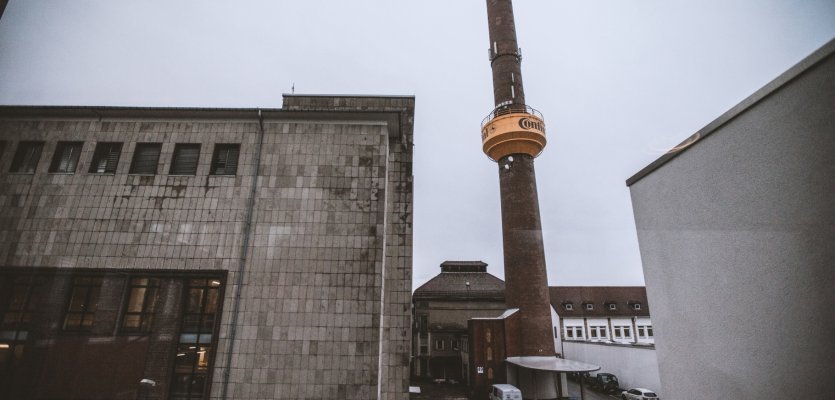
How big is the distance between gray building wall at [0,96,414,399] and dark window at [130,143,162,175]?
0.60ft

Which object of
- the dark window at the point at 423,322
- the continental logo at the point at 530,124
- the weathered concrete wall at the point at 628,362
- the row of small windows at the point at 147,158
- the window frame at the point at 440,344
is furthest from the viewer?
the dark window at the point at 423,322

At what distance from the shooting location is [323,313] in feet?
28.7

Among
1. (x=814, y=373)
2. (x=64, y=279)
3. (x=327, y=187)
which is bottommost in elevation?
(x=814, y=373)

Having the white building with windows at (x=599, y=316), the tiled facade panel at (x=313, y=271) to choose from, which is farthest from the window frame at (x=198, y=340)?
the white building with windows at (x=599, y=316)

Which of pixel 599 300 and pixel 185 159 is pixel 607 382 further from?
pixel 185 159

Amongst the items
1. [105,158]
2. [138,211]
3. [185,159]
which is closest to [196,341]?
[138,211]

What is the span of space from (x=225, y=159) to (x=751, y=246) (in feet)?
35.8

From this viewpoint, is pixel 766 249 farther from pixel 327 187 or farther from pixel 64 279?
pixel 64 279

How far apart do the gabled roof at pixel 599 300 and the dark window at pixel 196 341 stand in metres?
34.2

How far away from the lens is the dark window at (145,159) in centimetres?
973

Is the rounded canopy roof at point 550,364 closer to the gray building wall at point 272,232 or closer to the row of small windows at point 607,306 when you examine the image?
the gray building wall at point 272,232

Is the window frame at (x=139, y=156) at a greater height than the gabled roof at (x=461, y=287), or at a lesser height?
greater

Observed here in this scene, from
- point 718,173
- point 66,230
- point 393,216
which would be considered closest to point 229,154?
point 66,230

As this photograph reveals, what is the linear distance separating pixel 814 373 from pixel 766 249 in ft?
3.89
